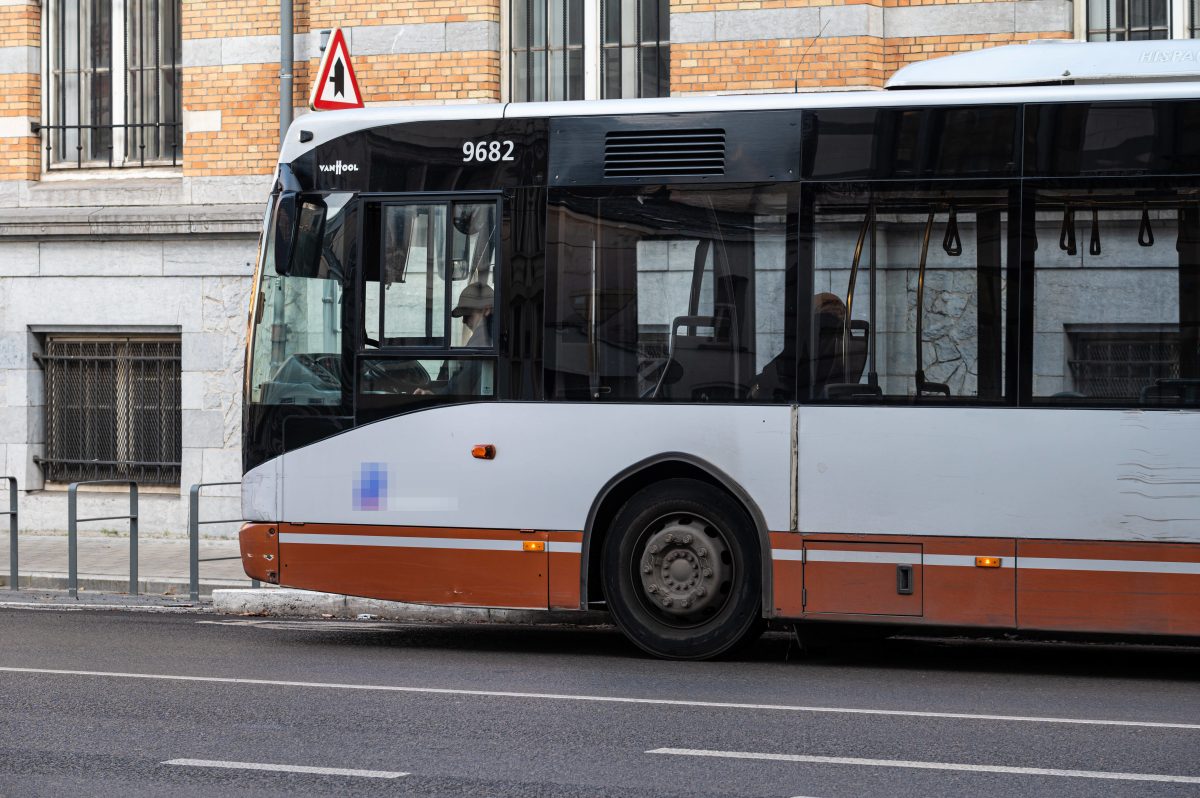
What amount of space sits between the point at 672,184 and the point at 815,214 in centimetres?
86

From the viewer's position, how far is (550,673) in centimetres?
952

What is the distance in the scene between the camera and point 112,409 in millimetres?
18453

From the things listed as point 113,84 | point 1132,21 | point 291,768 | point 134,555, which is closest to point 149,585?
point 134,555

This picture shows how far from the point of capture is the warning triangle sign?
43.7ft

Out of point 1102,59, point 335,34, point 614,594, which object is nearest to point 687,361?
point 614,594

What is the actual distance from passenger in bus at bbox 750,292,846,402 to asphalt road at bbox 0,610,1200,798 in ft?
5.14

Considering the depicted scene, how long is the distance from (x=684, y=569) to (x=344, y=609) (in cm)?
410

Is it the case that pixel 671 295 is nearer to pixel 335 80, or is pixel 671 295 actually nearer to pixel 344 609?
pixel 344 609

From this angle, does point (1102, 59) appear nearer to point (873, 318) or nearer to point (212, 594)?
point (873, 318)

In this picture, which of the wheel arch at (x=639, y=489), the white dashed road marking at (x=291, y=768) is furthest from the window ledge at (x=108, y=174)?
the white dashed road marking at (x=291, y=768)

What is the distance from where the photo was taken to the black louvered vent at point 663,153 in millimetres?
9844

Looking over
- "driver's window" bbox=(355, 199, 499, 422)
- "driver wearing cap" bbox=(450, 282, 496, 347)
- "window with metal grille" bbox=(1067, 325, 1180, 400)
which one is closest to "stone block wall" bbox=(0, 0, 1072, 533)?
"driver's window" bbox=(355, 199, 499, 422)

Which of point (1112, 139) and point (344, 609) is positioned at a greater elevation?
point (1112, 139)

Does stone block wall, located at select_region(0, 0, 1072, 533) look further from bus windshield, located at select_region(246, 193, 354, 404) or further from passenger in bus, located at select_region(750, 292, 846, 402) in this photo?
passenger in bus, located at select_region(750, 292, 846, 402)
